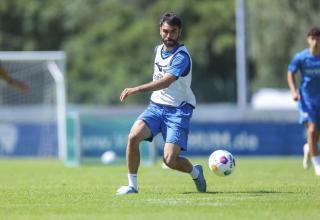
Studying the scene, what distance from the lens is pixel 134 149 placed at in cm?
1166

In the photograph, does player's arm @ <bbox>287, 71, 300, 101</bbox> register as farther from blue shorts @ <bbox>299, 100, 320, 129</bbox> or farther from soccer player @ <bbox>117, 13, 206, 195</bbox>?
soccer player @ <bbox>117, 13, 206, 195</bbox>

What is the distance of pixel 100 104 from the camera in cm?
5328

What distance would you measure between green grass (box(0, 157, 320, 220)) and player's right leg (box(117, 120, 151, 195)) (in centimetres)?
18

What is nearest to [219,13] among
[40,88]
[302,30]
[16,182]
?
[302,30]

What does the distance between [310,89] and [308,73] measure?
0.92 feet

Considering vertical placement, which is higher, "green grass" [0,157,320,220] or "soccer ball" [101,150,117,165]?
"green grass" [0,157,320,220]

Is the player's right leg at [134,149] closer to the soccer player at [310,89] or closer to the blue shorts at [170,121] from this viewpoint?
the blue shorts at [170,121]

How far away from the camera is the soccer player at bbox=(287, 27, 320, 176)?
1588 centimetres

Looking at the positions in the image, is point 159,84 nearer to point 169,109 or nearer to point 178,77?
point 178,77

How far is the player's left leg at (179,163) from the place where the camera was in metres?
11.8

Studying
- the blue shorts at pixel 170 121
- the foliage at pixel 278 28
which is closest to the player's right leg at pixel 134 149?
the blue shorts at pixel 170 121

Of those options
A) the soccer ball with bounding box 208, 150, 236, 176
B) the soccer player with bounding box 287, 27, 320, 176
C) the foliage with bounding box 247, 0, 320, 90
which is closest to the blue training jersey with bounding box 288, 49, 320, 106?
the soccer player with bounding box 287, 27, 320, 176

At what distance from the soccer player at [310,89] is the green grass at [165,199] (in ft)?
2.42

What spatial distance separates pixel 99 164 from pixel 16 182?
28.5ft
